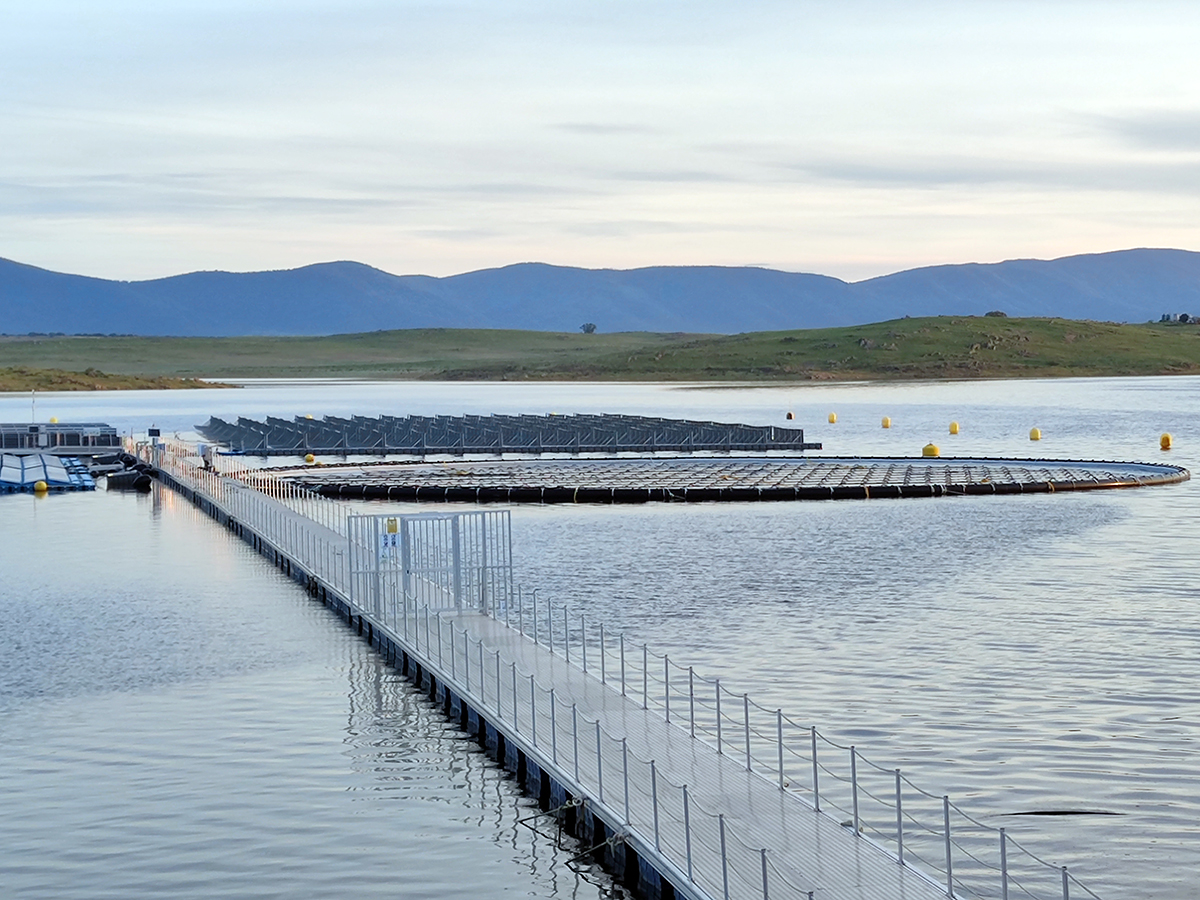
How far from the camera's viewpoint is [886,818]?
63.9ft

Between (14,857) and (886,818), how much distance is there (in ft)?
34.0

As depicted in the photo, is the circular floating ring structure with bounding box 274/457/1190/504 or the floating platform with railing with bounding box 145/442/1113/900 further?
the circular floating ring structure with bounding box 274/457/1190/504

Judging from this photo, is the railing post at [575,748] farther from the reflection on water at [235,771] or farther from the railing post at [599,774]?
the reflection on water at [235,771]

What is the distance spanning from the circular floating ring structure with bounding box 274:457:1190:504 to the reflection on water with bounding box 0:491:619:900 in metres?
24.4

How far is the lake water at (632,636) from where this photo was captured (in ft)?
63.4

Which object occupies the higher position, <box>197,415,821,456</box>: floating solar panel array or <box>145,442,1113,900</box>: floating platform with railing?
<box>197,415,821,456</box>: floating solar panel array

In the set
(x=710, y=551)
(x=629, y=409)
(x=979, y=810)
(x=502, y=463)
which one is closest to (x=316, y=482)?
(x=502, y=463)

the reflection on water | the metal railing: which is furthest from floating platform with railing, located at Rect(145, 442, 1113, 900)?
the reflection on water

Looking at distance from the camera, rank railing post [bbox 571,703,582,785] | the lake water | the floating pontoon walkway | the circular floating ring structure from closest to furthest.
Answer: railing post [bbox 571,703,582,785] → the lake water → the circular floating ring structure → the floating pontoon walkway

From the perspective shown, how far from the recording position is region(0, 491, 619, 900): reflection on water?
61.2 ft

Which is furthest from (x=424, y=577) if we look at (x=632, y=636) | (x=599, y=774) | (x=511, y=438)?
(x=511, y=438)

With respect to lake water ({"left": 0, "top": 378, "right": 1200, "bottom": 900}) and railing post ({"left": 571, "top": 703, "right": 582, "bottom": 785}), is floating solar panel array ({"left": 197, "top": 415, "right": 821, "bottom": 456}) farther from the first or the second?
railing post ({"left": 571, "top": 703, "right": 582, "bottom": 785})

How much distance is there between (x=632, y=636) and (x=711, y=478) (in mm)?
37009

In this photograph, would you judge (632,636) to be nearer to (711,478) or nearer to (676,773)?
(676,773)
